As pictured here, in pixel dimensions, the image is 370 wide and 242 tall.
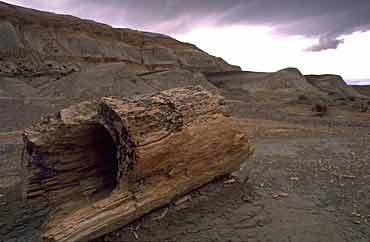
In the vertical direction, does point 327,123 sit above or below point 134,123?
below

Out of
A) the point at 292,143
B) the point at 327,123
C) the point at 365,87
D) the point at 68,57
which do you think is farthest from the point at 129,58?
the point at 365,87

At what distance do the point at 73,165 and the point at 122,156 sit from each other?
937 mm

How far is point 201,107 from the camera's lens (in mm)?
4551

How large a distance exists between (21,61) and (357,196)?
72.3ft

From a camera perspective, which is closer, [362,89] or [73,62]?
[73,62]

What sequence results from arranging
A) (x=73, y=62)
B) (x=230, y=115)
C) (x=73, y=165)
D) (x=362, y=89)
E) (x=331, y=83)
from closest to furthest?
1. (x=73, y=165)
2. (x=230, y=115)
3. (x=73, y=62)
4. (x=331, y=83)
5. (x=362, y=89)

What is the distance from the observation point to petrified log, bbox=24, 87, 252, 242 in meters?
3.63

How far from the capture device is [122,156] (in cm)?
373

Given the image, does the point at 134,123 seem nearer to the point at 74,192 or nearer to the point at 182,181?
the point at 182,181

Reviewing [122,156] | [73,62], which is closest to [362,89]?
[73,62]

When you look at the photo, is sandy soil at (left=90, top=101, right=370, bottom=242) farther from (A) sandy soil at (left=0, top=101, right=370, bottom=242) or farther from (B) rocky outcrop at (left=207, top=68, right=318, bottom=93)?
(B) rocky outcrop at (left=207, top=68, right=318, bottom=93)

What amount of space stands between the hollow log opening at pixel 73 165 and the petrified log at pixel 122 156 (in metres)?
0.01

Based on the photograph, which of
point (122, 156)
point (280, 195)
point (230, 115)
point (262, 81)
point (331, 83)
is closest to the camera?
point (122, 156)

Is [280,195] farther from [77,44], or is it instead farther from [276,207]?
[77,44]
